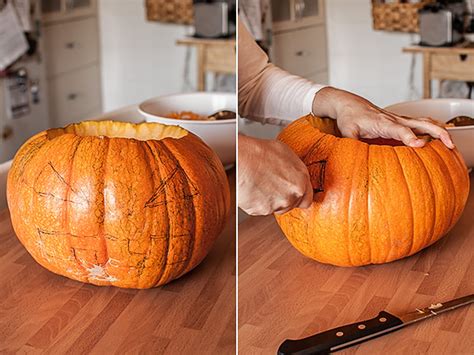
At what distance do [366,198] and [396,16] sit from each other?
0.85 ft

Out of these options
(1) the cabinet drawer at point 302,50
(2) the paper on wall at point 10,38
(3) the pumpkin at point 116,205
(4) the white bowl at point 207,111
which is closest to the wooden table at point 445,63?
(1) the cabinet drawer at point 302,50

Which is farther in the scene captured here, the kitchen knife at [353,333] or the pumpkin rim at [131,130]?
the pumpkin rim at [131,130]

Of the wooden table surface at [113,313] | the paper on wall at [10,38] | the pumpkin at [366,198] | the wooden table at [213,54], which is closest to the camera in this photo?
the wooden table surface at [113,313]

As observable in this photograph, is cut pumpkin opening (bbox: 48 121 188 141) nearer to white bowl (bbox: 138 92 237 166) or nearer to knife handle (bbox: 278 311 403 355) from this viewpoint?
white bowl (bbox: 138 92 237 166)

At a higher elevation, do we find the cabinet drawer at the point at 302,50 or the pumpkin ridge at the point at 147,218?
the cabinet drawer at the point at 302,50

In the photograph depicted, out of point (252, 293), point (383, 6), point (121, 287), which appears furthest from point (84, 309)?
point (383, 6)

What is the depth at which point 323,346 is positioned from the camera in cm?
47

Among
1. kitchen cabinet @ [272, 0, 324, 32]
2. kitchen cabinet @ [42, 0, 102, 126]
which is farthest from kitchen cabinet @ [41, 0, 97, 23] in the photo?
kitchen cabinet @ [272, 0, 324, 32]

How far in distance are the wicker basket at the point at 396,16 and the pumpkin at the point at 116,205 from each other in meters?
0.29

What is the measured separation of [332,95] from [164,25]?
210mm

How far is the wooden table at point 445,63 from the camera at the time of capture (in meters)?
0.74

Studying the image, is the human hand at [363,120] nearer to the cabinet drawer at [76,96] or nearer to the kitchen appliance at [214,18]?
the kitchen appliance at [214,18]

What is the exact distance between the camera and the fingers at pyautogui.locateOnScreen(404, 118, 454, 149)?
0.63m

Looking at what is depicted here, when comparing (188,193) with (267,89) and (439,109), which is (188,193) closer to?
(267,89)
